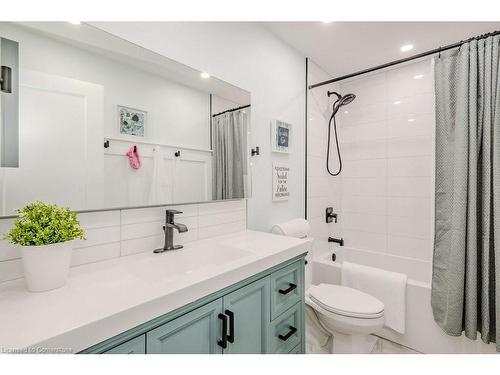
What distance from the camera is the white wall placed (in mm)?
1247

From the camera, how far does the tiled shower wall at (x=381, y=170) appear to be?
2.30 metres

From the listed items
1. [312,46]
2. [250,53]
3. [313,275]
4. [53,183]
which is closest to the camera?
[53,183]

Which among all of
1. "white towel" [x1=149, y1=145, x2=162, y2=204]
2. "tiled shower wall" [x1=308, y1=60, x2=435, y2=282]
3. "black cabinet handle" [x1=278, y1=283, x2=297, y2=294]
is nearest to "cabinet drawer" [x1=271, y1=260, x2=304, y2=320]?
"black cabinet handle" [x1=278, y1=283, x2=297, y2=294]

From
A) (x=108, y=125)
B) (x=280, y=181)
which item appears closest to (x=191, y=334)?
(x=108, y=125)

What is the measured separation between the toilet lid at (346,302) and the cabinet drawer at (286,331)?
1.09ft

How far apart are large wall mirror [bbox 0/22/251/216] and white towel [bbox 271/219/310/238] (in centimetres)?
49

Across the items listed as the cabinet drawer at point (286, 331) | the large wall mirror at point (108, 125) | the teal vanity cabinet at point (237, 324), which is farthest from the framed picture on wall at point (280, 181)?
the cabinet drawer at point (286, 331)

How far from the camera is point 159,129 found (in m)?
1.25

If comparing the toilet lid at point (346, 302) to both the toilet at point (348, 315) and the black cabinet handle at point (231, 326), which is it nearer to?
the toilet at point (348, 315)

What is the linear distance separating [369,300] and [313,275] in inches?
27.1

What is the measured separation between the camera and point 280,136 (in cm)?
193

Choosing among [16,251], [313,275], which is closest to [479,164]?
[313,275]

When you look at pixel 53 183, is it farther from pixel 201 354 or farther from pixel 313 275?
pixel 313 275
